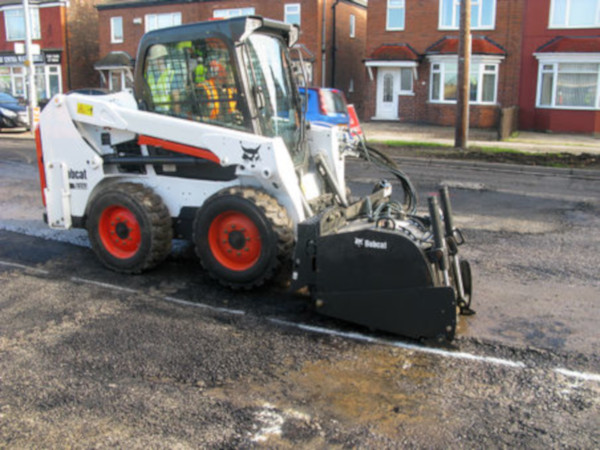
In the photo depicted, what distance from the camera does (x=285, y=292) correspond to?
619cm

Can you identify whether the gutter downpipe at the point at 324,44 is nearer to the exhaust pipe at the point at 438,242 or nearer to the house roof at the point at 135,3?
the house roof at the point at 135,3

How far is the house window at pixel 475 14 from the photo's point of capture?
26188mm

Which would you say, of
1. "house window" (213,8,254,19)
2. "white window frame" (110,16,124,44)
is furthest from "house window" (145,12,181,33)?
"house window" (213,8,254,19)

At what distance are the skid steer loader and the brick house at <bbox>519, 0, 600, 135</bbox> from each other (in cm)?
2038

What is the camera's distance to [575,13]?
24.8 meters

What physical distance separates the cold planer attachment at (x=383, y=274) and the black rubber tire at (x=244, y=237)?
39 centimetres

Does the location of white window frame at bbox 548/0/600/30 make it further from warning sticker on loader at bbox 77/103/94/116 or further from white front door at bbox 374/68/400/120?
warning sticker on loader at bbox 77/103/94/116

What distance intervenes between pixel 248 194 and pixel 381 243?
4.88 ft

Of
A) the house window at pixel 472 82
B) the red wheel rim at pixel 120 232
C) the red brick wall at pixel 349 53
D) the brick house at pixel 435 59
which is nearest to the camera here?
the red wheel rim at pixel 120 232

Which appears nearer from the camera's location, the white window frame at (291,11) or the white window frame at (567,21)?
the white window frame at (567,21)

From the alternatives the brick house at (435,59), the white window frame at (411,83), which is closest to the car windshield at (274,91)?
the brick house at (435,59)

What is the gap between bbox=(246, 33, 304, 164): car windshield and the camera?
20.5ft

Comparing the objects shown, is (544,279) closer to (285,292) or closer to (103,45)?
(285,292)

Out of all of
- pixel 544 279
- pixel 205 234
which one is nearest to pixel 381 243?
pixel 205 234
